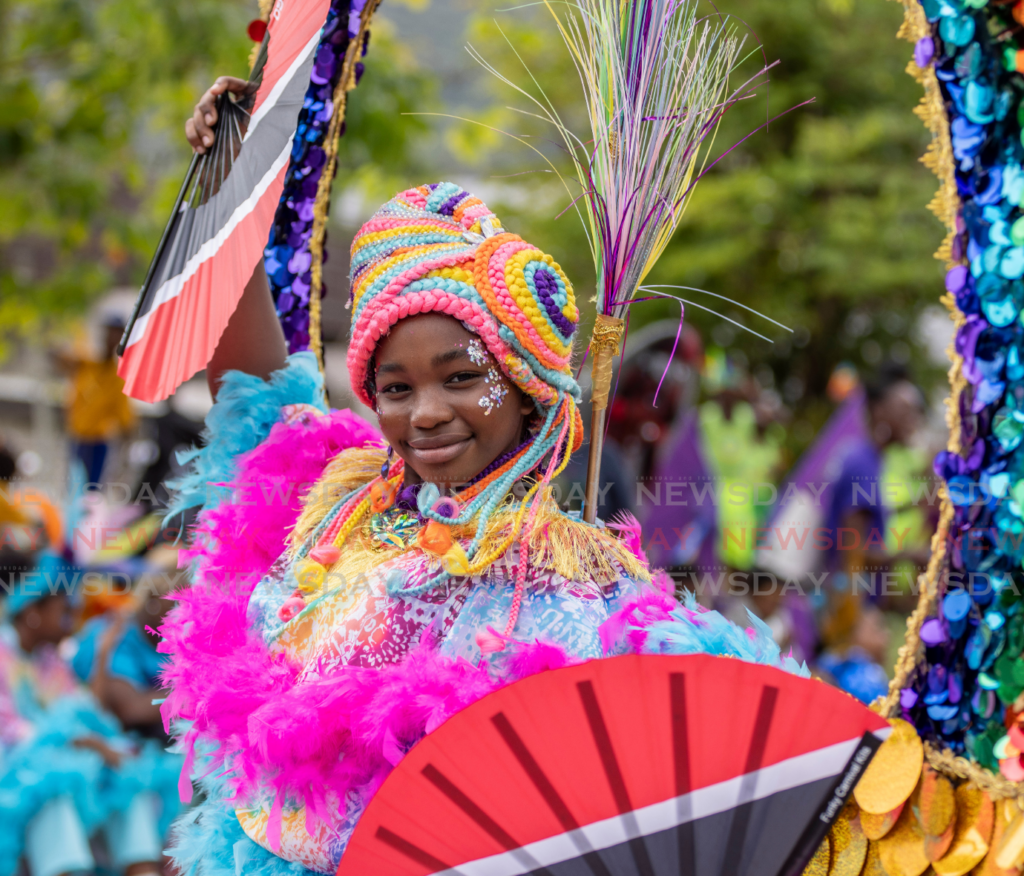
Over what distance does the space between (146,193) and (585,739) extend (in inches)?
322

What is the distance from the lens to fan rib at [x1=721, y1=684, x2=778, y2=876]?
1322 millimetres

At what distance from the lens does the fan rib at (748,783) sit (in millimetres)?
1322

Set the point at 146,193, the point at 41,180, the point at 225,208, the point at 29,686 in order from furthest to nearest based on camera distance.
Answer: the point at 146,193 < the point at 41,180 < the point at 29,686 < the point at 225,208

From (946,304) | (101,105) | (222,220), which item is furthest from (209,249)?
(101,105)

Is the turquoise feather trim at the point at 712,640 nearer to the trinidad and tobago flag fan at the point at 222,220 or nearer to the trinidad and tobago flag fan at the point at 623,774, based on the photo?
the trinidad and tobago flag fan at the point at 623,774

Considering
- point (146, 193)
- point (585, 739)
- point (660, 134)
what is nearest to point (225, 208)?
point (660, 134)

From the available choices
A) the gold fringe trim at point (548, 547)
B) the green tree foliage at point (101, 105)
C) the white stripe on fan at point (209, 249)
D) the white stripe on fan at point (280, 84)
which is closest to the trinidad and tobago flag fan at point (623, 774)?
Answer: the gold fringe trim at point (548, 547)

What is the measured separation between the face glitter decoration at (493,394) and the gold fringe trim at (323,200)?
70 cm

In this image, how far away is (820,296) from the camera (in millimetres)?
12094

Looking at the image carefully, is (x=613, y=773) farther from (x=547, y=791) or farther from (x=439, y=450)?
(x=439, y=450)

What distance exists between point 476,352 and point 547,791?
2.17 feet

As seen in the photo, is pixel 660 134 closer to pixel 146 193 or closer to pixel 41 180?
pixel 41 180

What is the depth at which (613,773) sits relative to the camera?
1.33m

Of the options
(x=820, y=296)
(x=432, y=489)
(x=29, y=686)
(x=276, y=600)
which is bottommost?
(x=29, y=686)
